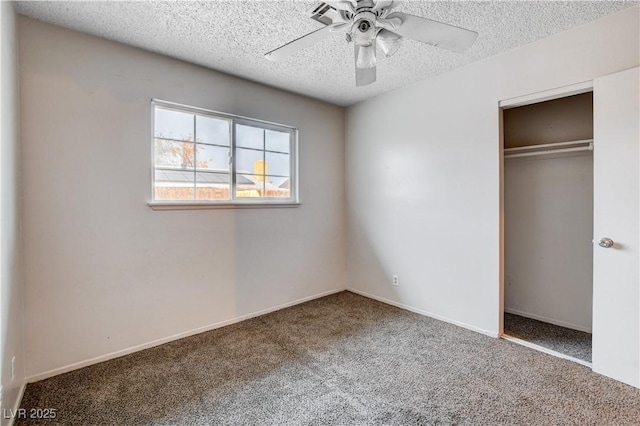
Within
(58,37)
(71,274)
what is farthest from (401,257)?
(58,37)

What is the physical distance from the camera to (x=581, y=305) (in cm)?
283

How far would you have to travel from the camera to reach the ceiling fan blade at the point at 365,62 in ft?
5.54

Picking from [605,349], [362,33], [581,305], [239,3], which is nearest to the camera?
[362,33]

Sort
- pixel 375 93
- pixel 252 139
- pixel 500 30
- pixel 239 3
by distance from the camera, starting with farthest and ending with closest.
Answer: pixel 375 93 < pixel 252 139 < pixel 500 30 < pixel 239 3

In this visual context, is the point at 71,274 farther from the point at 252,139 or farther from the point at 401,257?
the point at 401,257

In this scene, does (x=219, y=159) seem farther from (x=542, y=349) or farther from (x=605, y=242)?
(x=542, y=349)

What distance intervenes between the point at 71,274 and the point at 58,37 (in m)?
1.69

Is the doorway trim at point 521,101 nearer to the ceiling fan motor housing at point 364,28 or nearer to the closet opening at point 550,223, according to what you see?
the closet opening at point 550,223

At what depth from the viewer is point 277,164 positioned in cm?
349

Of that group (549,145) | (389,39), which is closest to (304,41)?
(389,39)

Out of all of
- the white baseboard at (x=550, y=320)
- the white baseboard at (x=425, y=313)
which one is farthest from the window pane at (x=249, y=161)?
the white baseboard at (x=550, y=320)

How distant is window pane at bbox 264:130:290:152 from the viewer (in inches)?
134

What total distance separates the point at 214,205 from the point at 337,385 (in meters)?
1.86

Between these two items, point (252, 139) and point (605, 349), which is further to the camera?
point (252, 139)
